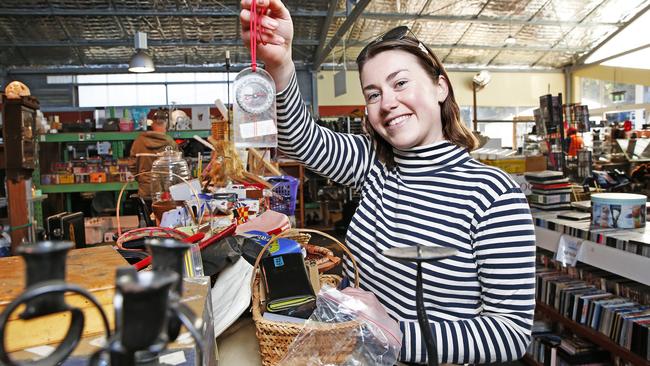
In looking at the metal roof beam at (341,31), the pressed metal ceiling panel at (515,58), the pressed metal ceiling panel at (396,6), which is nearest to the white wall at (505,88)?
the pressed metal ceiling panel at (515,58)

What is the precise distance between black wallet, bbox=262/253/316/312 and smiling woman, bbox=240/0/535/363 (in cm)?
21

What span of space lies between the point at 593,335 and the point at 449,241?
6.72ft

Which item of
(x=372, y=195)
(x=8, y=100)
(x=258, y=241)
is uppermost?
(x=8, y=100)

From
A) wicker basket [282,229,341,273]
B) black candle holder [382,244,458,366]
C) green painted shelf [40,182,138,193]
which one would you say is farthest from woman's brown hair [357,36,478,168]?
green painted shelf [40,182,138,193]

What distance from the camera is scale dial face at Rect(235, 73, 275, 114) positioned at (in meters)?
1.03

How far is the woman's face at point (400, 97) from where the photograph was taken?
3.65 feet

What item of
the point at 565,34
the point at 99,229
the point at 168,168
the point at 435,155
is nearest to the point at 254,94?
the point at 435,155

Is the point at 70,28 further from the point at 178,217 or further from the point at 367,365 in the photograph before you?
the point at 367,365

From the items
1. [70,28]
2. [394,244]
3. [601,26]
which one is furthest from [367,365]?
[601,26]

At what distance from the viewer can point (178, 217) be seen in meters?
1.82

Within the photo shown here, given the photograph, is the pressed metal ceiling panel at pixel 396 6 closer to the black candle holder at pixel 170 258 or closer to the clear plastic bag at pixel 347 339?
the clear plastic bag at pixel 347 339

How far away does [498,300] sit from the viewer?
1.02 metres

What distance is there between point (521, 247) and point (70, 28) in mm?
10546

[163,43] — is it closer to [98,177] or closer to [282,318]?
[98,177]
